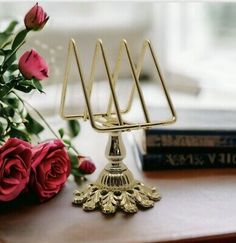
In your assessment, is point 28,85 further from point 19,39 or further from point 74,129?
point 74,129

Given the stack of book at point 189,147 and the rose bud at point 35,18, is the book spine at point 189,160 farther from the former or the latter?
the rose bud at point 35,18

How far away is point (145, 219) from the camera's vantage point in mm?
724

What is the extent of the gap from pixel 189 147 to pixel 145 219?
22 centimetres

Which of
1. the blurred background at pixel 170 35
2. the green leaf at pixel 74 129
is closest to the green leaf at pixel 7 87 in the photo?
the green leaf at pixel 74 129

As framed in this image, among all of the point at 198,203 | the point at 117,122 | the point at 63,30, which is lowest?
the point at 198,203

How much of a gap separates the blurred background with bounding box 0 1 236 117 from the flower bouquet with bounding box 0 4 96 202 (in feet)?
2.04

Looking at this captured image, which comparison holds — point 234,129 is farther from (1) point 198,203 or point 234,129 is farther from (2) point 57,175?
(2) point 57,175

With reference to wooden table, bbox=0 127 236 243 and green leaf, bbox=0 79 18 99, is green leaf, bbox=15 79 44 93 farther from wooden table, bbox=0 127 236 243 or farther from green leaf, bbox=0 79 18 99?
wooden table, bbox=0 127 236 243

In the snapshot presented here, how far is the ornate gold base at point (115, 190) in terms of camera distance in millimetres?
759

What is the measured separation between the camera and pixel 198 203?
775mm

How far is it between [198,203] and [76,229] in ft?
0.65

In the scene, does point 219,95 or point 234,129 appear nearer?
point 234,129

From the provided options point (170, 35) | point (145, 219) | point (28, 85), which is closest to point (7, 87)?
point (28, 85)

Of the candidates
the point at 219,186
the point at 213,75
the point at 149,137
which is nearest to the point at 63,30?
the point at 213,75
